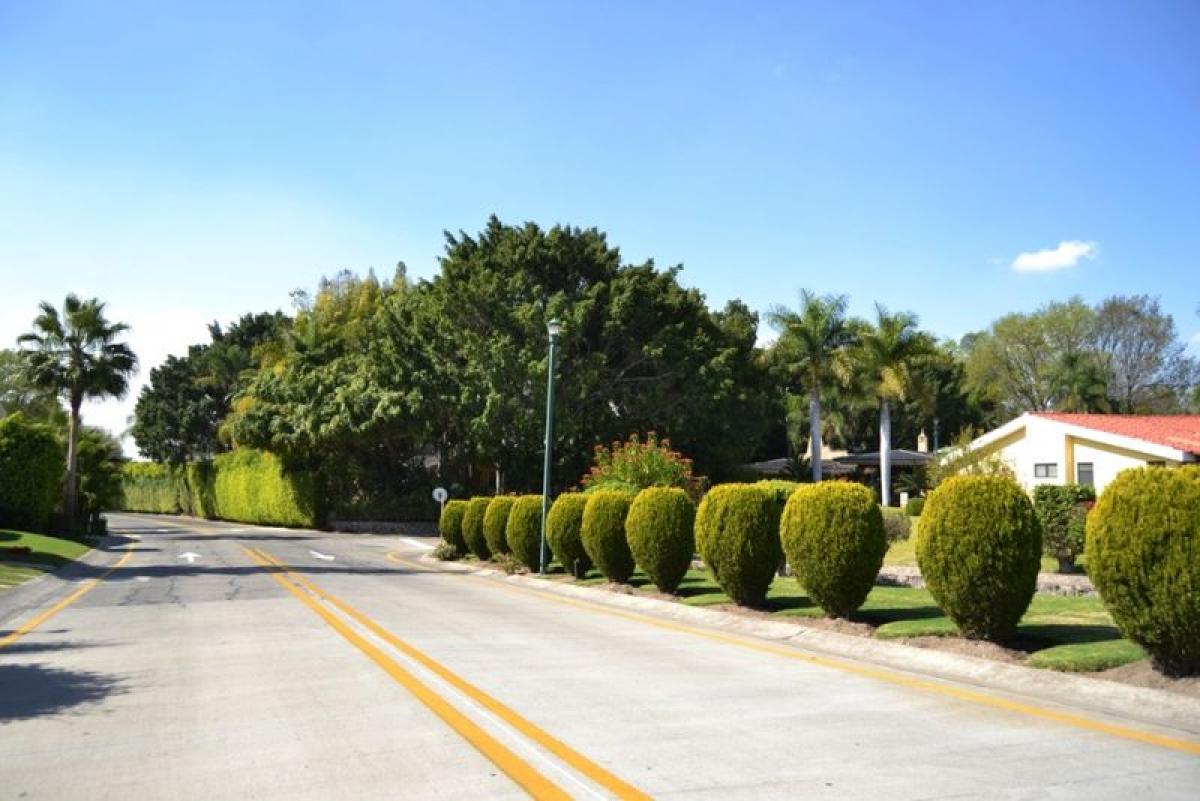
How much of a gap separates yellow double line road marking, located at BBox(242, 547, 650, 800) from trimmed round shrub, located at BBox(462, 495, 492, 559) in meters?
14.1

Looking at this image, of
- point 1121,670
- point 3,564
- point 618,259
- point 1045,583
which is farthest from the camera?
point 618,259

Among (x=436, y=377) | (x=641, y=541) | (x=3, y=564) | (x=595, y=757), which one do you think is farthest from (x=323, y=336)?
(x=595, y=757)

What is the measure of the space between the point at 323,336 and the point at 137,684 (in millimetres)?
49332

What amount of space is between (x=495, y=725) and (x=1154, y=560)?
5100 millimetres

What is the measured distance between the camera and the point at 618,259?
160ft

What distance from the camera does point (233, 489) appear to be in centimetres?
Answer: 6500

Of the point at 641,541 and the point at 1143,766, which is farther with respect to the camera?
the point at 641,541

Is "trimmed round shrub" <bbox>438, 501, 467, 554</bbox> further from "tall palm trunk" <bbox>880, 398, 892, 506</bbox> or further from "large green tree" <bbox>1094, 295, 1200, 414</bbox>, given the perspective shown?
"large green tree" <bbox>1094, 295, 1200, 414</bbox>

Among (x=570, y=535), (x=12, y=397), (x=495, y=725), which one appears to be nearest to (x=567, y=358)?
(x=570, y=535)

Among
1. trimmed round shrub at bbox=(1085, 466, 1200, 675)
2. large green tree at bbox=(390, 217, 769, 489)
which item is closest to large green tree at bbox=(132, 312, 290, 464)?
large green tree at bbox=(390, 217, 769, 489)

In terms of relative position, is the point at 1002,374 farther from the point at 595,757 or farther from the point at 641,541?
the point at 595,757

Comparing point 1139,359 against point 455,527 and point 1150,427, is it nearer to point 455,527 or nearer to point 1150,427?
point 1150,427

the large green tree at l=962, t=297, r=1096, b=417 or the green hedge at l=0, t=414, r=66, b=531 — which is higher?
the large green tree at l=962, t=297, r=1096, b=417

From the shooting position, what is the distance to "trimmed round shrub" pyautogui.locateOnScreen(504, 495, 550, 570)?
22922mm
